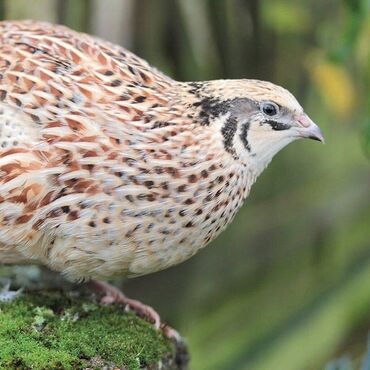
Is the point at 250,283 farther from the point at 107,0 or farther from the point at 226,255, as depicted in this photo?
the point at 107,0

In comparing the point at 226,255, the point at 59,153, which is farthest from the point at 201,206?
the point at 226,255

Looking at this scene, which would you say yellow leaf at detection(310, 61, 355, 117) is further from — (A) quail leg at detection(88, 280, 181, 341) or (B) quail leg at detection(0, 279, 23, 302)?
(B) quail leg at detection(0, 279, 23, 302)

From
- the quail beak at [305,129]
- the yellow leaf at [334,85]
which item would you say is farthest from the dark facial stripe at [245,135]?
the yellow leaf at [334,85]

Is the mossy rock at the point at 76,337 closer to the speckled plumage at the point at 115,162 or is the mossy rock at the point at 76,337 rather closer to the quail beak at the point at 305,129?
the speckled plumage at the point at 115,162

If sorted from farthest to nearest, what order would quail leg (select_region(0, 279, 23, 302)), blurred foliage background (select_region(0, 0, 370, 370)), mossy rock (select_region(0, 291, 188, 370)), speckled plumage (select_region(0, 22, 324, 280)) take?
blurred foliage background (select_region(0, 0, 370, 370)) → quail leg (select_region(0, 279, 23, 302)) → speckled plumage (select_region(0, 22, 324, 280)) → mossy rock (select_region(0, 291, 188, 370))

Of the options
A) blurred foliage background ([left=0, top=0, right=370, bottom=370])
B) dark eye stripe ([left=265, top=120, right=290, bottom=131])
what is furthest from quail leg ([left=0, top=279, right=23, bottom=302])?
blurred foliage background ([left=0, top=0, right=370, bottom=370])

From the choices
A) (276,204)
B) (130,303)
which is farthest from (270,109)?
(276,204)

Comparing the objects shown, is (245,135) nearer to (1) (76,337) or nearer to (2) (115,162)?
(2) (115,162)
